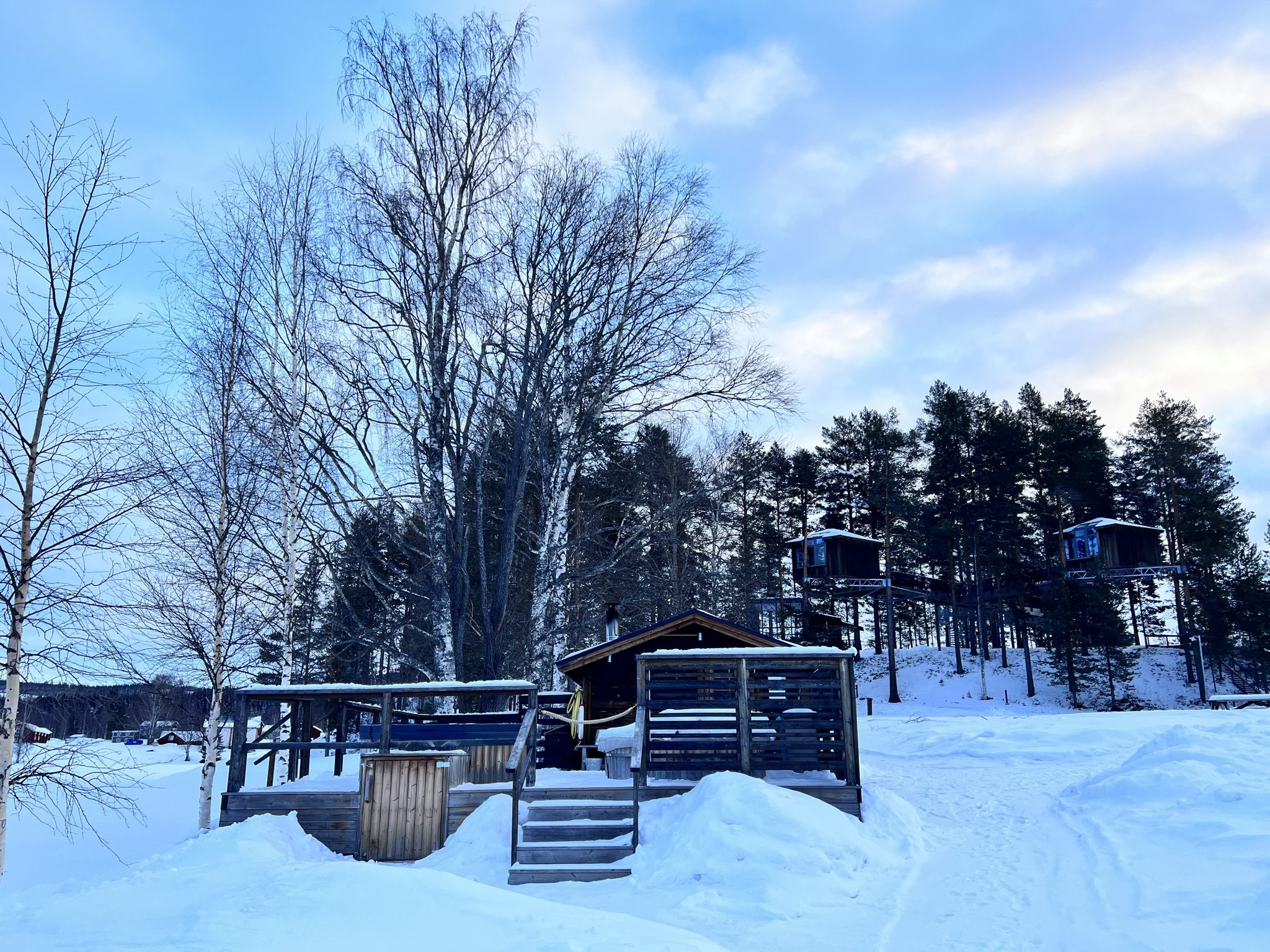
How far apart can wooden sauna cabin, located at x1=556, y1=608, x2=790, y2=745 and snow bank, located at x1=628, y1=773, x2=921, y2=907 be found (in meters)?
4.78

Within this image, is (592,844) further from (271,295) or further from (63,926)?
(271,295)

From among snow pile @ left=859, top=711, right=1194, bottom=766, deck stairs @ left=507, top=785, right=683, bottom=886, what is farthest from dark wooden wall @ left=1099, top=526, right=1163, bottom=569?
deck stairs @ left=507, top=785, right=683, bottom=886

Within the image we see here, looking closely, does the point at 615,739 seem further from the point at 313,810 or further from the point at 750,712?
the point at 313,810

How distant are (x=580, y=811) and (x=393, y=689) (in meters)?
3.14

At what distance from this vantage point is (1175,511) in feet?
140

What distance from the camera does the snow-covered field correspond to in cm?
580

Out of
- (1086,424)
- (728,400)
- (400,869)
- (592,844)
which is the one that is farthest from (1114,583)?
(400,869)

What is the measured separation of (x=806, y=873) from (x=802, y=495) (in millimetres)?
42318

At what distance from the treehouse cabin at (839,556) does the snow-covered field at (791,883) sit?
3193cm

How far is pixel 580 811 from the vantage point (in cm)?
993

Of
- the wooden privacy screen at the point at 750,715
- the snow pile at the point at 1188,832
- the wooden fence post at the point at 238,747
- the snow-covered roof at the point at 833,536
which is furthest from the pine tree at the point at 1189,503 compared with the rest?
the wooden fence post at the point at 238,747

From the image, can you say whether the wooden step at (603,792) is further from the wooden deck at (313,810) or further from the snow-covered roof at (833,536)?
the snow-covered roof at (833,536)

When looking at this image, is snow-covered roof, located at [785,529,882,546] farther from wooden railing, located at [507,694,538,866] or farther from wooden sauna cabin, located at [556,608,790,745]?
wooden railing, located at [507,694,538,866]

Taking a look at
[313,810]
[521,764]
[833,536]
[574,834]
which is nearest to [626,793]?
[574,834]
